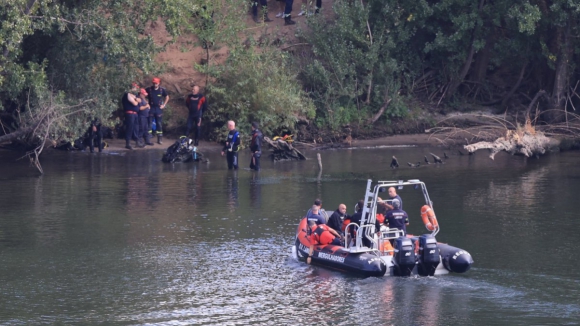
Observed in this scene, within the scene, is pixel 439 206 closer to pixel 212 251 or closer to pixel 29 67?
pixel 212 251

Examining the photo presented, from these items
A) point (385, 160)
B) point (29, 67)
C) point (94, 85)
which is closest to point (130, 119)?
point (94, 85)

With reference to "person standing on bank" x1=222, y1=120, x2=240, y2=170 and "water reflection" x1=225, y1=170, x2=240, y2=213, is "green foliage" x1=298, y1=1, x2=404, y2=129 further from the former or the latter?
"water reflection" x1=225, y1=170, x2=240, y2=213

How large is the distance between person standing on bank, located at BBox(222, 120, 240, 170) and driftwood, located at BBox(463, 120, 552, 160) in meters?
7.61

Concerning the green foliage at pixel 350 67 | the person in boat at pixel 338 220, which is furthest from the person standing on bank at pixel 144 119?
the person in boat at pixel 338 220

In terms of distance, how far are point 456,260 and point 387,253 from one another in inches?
45.9

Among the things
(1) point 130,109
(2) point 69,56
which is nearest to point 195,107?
(1) point 130,109

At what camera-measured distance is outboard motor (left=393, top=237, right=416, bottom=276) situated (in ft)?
50.1

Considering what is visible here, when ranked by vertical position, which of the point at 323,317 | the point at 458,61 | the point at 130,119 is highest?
the point at 458,61

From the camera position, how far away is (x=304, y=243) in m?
16.8

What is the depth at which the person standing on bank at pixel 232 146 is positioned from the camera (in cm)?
2802

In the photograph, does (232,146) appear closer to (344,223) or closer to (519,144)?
(519,144)

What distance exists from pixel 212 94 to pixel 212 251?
668 inches

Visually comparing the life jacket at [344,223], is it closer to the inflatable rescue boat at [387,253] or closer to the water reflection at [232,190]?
the inflatable rescue boat at [387,253]

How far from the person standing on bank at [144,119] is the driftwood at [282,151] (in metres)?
4.43
